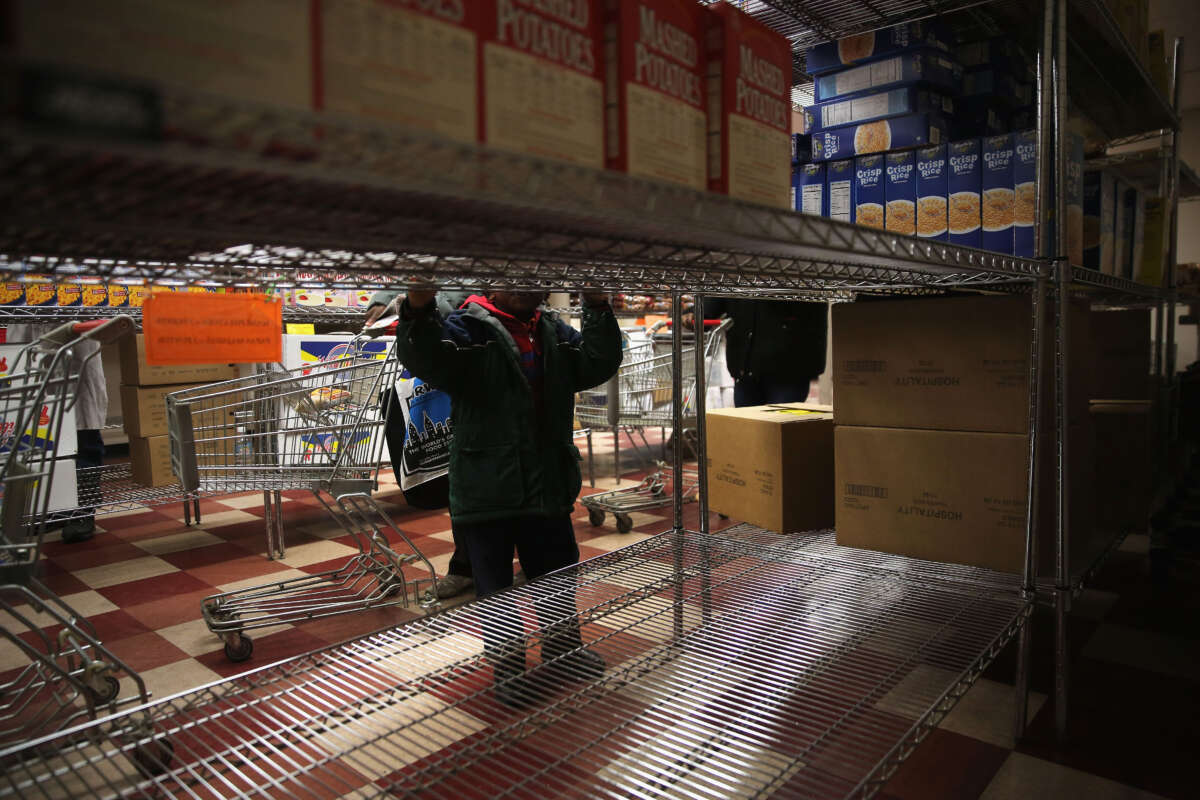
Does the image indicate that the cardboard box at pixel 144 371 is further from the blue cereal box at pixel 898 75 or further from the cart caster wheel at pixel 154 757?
the blue cereal box at pixel 898 75

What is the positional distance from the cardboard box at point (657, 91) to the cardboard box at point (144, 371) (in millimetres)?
3191

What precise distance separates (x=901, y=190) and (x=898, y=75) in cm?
29

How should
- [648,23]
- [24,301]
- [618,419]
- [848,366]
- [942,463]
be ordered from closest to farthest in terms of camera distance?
[648,23], [942,463], [848,366], [24,301], [618,419]

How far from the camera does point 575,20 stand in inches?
31.6

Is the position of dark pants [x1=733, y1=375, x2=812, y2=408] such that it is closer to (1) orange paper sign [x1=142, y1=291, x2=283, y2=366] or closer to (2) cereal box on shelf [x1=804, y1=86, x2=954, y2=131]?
(2) cereal box on shelf [x1=804, y1=86, x2=954, y2=131]

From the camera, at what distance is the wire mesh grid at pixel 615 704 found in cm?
102

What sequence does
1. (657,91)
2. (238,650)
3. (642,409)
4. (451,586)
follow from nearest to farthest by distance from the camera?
1. (657,91)
2. (238,650)
3. (451,586)
4. (642,409)

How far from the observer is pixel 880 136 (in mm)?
1941

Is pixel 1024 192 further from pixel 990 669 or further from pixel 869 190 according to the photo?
pixel 990 669

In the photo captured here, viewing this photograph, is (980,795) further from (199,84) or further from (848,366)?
(199,84)

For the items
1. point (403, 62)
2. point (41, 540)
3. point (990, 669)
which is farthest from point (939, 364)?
point (41, 540)

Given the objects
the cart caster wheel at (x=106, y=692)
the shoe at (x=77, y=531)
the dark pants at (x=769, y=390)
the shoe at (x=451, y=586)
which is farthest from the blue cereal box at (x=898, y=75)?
the shoe at (x=77, y=531)

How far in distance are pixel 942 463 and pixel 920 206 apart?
2.29 ft

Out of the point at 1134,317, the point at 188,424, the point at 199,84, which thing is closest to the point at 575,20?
the point at 199,84
